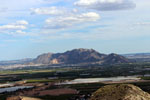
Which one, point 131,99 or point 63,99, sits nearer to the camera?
point 131,99

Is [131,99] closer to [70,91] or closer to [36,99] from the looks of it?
[36,99]

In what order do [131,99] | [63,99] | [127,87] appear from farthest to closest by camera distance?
1. [63,99]
2. [127,87]
3. [131,99]

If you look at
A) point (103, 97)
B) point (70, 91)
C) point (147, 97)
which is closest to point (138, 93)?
point (147, 97)

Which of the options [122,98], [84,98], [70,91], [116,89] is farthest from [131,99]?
[70,91]

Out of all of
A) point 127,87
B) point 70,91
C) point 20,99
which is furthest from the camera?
point 70,91

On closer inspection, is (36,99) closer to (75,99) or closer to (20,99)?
(20,99)

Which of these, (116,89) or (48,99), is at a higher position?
(116,89)
